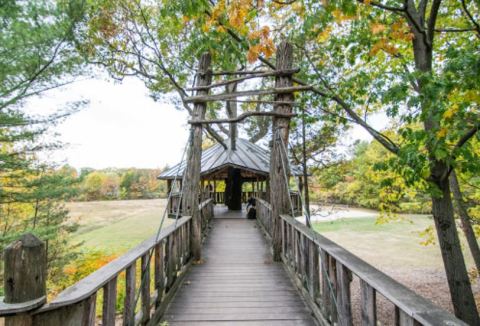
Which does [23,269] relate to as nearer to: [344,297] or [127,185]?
[344,297]

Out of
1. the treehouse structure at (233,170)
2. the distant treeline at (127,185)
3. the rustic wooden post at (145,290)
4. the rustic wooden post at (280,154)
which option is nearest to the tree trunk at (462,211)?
the treehouse structure at (233,170)

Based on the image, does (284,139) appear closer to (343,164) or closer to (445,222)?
(445,222)

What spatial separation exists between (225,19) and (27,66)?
5278mm

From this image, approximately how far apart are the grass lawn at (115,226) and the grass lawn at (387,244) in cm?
1411

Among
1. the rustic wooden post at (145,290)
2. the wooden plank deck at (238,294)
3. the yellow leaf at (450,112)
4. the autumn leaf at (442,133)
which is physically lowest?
the wooden plank deck at (238,294)

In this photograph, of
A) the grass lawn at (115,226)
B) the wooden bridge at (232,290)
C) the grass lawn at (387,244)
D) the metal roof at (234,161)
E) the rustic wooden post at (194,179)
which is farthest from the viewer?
the grass lawn at (115,226)

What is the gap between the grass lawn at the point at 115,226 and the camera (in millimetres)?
19125

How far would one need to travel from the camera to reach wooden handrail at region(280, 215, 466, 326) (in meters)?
1.39

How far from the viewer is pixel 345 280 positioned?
232 centimetres

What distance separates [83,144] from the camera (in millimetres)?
10695

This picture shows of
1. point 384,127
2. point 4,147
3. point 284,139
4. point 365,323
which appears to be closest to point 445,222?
point 284,139

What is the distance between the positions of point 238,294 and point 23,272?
2.96 m

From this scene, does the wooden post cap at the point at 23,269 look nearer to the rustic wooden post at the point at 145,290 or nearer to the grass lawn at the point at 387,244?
the rustic wooden post at the point at 145,290

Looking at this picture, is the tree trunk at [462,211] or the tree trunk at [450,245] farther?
the tree trunk at [462,211]
